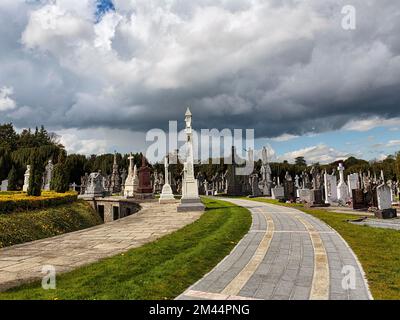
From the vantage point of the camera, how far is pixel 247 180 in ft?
153

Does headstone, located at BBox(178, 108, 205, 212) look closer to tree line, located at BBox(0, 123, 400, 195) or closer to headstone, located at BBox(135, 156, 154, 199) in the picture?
headstone, located at BBox(135, 156, 154, 199)

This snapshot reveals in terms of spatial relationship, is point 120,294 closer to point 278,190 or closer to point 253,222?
point 253,222

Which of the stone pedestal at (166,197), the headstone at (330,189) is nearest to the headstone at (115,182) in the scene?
the stone pedestal at (166,197)

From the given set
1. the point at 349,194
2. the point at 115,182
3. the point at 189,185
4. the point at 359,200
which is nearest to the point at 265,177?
the point at 349,194

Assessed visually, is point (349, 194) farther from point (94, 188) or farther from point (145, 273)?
point (94, 188)

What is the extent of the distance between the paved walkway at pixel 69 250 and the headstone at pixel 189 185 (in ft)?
20.6

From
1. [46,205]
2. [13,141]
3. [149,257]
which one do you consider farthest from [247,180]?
[13,141]

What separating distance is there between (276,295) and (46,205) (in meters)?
18.4

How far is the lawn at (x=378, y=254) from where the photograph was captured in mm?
5227

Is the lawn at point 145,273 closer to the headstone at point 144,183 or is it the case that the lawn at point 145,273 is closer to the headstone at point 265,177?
the headstone at point 144,183

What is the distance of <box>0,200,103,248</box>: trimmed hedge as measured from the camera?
491 inches

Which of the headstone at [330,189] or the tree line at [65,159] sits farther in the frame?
the tree line at [65,159]

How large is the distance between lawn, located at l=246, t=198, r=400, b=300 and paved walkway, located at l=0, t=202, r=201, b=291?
6201mm

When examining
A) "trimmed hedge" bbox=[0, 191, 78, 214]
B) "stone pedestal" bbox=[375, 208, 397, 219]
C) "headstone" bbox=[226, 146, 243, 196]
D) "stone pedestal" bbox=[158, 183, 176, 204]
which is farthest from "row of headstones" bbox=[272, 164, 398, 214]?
"trimmed hedge" bbox=[0, 191, 78, 214]
